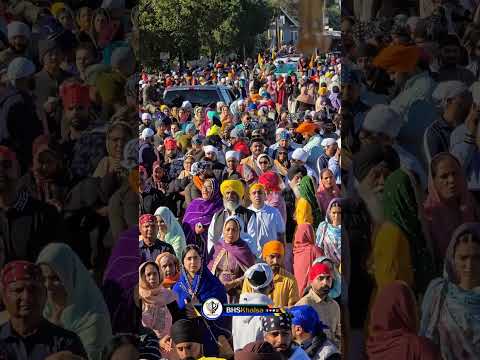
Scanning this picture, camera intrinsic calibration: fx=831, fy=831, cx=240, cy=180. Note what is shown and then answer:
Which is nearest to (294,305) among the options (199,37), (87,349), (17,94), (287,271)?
(287,271)

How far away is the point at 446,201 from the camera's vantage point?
Result: 329 cm

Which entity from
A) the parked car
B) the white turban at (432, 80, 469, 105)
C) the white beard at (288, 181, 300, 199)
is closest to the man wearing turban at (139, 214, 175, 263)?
the white beard at (288, 181, 300, 199)

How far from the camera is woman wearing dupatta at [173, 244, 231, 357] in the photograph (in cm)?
505

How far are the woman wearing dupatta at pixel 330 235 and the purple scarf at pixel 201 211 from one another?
84cm

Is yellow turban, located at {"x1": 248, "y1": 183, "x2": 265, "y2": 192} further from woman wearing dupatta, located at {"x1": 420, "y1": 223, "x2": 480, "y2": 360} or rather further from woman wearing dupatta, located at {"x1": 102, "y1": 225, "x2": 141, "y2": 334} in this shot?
woman wearing dupatta, located at {"x1": 420, "y1": 223, "x2": 480, "y2": 360}

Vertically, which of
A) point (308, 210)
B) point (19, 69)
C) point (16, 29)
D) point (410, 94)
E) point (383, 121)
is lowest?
point (308, 210)

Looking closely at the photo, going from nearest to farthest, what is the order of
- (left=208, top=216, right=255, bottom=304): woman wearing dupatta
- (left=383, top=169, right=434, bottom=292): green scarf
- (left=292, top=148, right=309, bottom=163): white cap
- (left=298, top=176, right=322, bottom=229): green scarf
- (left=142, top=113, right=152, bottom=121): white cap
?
(left=383, top=169, right=434, bottom=292): green scarf
(left=208, top=216, right=255, bottom=304): woman wearing dupatta
(left=298, top=176, right=322, bottom=229): green scarf
(left=292, top=148, right=309, bottom=163): white cap
(left=142, top=113, right=152, bottom=121): white cap

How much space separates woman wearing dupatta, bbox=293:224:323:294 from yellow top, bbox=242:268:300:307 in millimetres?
100

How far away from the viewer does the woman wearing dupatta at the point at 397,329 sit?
3238mm

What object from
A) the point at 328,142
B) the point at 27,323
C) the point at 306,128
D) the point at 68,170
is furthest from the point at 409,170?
the point at 306,128

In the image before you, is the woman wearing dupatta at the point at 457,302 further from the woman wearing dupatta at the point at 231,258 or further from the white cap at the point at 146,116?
the white cap at the point at 146,116

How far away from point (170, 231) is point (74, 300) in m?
2.60

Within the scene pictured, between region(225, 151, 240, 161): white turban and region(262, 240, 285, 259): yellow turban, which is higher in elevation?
region(225, 151, 240, 161): white turban

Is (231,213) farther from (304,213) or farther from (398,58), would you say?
(398,58)
